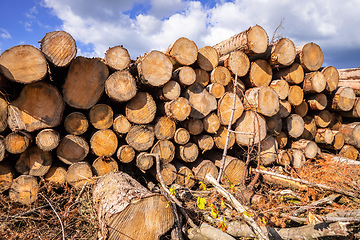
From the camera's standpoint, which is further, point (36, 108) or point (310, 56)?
point (310, 56)

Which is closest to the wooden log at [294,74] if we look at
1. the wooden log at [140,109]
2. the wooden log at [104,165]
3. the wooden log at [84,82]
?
the wooden log at [140,109]

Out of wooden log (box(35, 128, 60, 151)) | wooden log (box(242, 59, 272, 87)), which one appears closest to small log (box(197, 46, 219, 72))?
wooden log (box(242, 59, 272, 87))

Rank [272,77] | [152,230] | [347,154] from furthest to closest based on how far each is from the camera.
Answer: [347,154] < [272,77] < [152,230]

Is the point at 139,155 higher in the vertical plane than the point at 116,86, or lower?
lower

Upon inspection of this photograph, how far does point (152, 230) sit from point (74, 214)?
1.35 meters

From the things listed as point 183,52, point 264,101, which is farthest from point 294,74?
point 183,52

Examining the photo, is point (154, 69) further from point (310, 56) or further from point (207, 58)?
point (310, 56)

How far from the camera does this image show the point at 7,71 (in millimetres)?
2729

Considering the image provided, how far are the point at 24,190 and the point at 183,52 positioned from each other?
10.3 ft

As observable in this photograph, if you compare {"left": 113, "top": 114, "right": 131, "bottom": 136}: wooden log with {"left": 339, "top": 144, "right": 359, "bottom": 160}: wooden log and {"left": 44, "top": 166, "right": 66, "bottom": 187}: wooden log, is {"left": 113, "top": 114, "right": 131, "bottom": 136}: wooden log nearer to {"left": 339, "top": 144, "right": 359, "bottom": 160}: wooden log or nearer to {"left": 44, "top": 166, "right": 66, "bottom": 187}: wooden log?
{"left": 44, "top": 166, "right": 66, "bottom": 187}: wooden log

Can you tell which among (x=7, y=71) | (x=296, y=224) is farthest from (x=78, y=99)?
(x=296, y=224)

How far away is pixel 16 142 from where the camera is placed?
10.0 feet

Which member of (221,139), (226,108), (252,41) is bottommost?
(221,139)

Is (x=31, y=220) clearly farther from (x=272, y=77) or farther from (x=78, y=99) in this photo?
(x=272, y=77)
